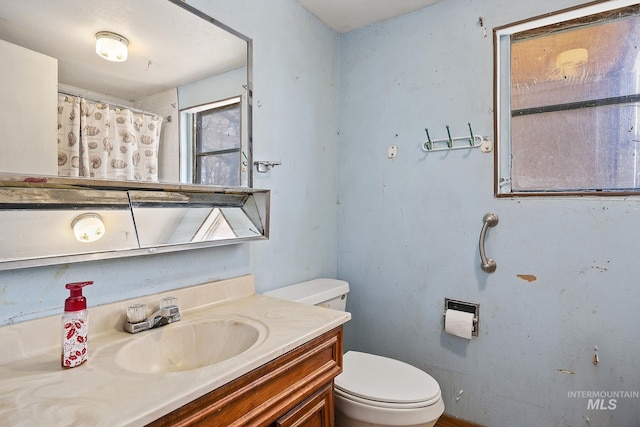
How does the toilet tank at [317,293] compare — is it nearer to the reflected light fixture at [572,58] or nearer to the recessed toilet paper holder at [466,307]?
the recessed toilet paper holder at [466,307]

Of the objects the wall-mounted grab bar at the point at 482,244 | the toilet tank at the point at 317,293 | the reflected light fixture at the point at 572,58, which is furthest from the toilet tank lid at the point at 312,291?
the reflected light fixture at the point at 572,58

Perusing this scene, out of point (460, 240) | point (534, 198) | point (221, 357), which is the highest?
point (534, 198)

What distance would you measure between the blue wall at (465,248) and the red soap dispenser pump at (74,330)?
4.75 ft

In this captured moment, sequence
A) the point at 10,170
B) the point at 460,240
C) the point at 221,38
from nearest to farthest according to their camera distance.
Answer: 1. the point at 10,170
2. the point at 221,38
3. the point at 460,240

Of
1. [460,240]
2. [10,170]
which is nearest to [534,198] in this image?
[460,240]

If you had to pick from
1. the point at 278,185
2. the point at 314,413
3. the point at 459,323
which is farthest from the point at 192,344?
the point at 459,323

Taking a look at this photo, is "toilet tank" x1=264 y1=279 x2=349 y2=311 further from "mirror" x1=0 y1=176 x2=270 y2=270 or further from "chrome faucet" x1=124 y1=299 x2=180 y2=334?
"chrome faucet" x1=124 y1=299 x2=180 y2=334

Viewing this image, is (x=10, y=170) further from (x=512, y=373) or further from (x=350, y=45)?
(x=512, y=373)

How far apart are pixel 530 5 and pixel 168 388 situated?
198 centimetres

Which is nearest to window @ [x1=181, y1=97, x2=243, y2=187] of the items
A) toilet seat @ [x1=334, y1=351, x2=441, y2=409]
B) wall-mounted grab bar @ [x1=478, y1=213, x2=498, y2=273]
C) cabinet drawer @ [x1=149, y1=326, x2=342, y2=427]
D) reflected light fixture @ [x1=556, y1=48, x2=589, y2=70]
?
cabinet drawer @ [x1=149, y1=326, x2=342, y2=427]

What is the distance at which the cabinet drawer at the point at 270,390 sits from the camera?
73 centimetres

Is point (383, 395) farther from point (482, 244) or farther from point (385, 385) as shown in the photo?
point (482, 244)

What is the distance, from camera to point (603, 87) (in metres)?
1.46

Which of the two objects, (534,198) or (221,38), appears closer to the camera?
(221,38)
